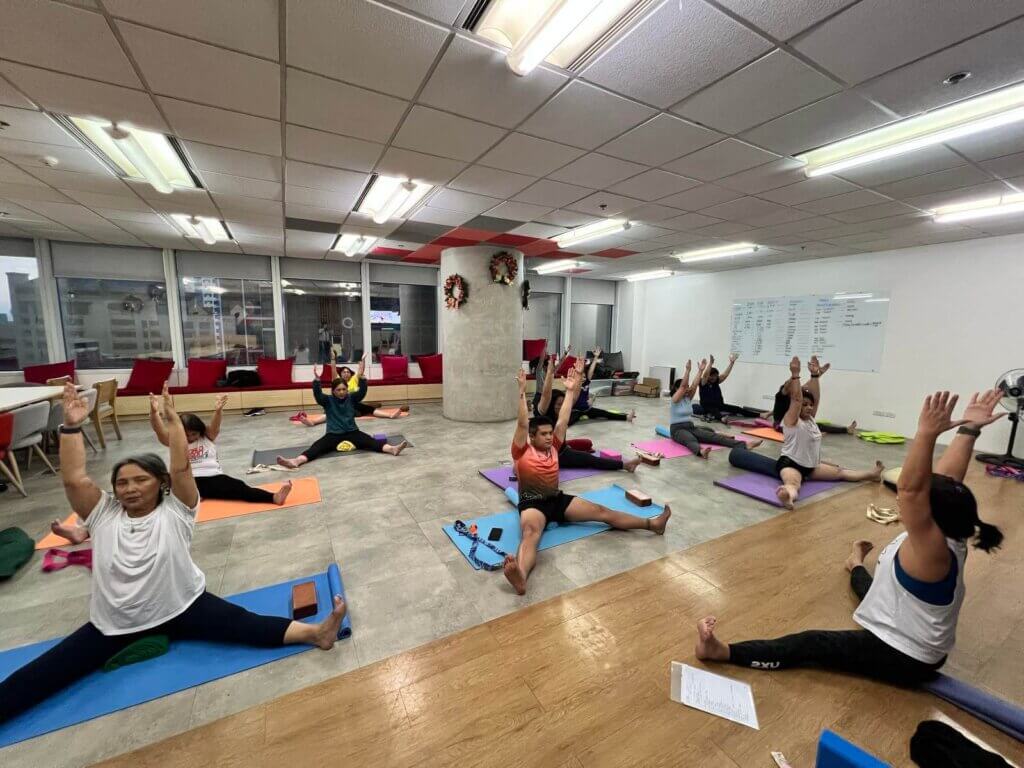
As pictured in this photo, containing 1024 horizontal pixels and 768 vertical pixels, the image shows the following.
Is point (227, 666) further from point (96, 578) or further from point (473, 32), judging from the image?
point (473, 32)


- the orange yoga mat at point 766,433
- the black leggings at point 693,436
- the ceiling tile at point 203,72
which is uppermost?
the ceiling tile at point 203,72

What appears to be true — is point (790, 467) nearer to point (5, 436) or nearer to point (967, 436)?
point (967, 436)

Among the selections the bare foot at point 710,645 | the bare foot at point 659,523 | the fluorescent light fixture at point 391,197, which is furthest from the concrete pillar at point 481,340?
the bare foot at point 710,645

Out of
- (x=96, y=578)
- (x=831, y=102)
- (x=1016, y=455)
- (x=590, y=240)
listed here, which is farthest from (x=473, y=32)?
(x=1016, y=455)

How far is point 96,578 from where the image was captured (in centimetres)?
179

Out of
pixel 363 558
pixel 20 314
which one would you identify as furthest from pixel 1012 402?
pixel 20 314

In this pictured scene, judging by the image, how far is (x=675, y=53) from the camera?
6.89ft

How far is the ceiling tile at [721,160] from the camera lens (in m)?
3.13

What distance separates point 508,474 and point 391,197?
3261 millimetres

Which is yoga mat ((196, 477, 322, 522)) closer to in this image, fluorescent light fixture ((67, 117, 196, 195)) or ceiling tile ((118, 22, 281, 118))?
fluorescent light fixture ((67, 117, 196, 195))

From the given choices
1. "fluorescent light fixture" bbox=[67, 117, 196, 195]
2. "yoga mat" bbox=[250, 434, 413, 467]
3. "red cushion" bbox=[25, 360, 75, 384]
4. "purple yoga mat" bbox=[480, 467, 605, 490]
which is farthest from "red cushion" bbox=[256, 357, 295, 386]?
"purple yoga mat" bbox=[480, 467, 605, 490]

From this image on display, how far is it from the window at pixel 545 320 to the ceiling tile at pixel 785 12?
9088 mm

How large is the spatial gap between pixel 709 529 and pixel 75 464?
3.92m

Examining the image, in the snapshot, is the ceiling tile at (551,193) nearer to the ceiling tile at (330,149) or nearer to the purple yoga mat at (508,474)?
the ceiling tile at (330,149)
